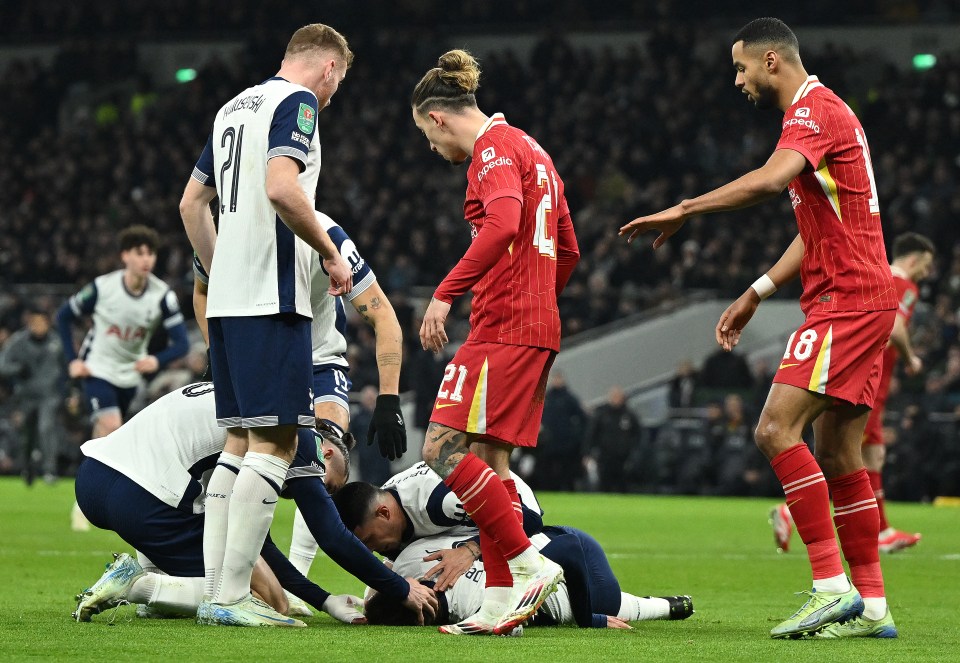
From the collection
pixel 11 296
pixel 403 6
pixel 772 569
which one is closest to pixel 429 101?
pixel 772 569

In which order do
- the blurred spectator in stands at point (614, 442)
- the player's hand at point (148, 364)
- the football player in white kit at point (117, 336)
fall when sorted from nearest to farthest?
1. the player's hand at point (148, 364)
2. the football player in white kit at point (117, 336)
3. the blurred spectator in stands at point (614, 442)

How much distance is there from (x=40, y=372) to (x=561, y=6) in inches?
605

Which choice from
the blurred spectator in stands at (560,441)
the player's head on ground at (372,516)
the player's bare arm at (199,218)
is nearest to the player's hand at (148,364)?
the player's bare arm at (199,218)

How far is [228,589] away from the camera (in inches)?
225

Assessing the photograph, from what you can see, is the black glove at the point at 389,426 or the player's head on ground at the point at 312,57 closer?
the black glove at the point at 389,426

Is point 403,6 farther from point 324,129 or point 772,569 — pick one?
point 772,569

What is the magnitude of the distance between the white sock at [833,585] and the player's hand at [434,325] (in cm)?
177

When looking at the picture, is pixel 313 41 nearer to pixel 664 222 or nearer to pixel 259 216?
pixel 259 216

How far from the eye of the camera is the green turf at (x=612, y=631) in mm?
5004

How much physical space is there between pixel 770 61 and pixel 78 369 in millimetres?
7902

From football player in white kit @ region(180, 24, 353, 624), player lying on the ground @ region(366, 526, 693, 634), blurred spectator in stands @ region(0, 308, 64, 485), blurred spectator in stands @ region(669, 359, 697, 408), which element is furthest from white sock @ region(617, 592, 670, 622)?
blurred spectator in stands @ region(0, 308, 64, 485)

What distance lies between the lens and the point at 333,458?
671 cm

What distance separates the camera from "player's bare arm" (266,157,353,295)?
563 cm

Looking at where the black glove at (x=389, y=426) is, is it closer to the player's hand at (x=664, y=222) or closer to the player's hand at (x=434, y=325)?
the player's hand at (x=434, y=325)
